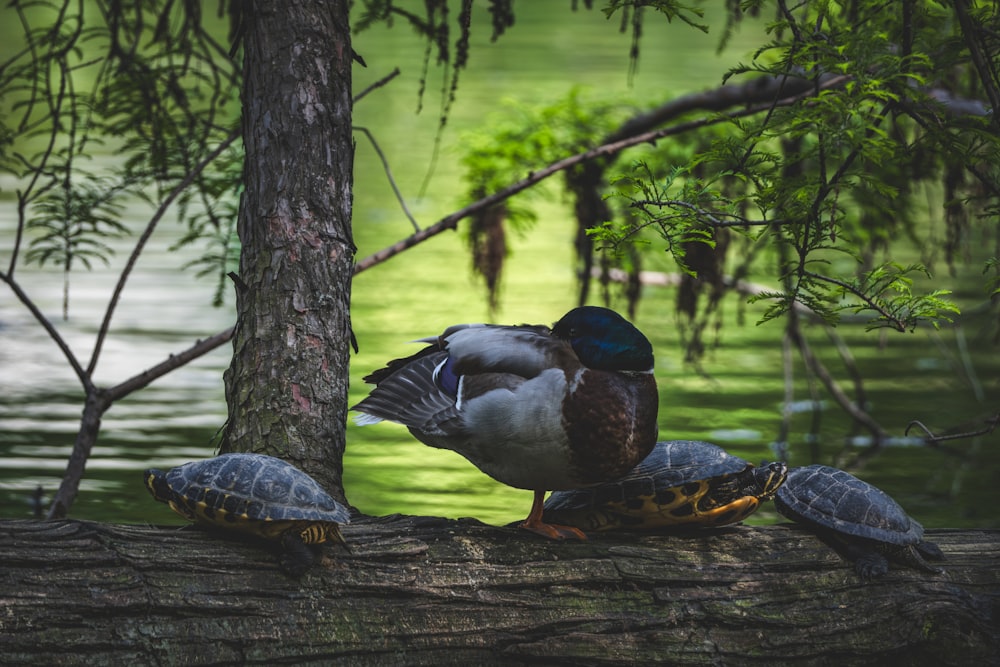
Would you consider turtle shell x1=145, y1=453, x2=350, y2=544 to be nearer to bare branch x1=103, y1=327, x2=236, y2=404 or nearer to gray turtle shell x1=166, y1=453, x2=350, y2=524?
gray turtle shell x1=166, y1=453, x2=350, y2=524

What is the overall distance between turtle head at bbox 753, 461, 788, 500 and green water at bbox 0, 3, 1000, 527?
1373 millimetres

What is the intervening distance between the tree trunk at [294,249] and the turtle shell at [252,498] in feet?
1.70

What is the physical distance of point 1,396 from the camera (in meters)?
8.38

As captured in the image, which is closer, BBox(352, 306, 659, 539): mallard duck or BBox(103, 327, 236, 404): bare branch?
BBox(352, 306, 659, 539): mallard duck

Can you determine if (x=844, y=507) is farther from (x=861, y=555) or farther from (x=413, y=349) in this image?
(x=413, y=349)

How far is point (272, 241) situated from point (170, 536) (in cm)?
110

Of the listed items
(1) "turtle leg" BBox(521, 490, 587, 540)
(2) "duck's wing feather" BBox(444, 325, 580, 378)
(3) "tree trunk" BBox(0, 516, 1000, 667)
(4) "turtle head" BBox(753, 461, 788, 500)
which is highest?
(2) "duck's wing feather" BBox(444, 325, 580, 378)

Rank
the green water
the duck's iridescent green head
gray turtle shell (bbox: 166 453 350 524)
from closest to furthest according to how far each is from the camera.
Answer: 1. gray turtle shell (bbox: 166 453 350 524)
2. the duck's iridescent green head
3. the green water

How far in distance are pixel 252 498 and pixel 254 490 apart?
30mm

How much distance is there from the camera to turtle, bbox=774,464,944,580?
367 cm

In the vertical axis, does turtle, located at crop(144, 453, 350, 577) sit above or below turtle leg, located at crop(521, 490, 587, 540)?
above

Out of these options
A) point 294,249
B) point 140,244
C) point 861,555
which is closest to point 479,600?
point 861,555

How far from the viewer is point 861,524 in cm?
370

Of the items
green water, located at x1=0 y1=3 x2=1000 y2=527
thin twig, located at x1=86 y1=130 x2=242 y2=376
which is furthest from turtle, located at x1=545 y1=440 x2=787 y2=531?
thin twig, located at x1=86 y1=130 x2=242 y2=376
